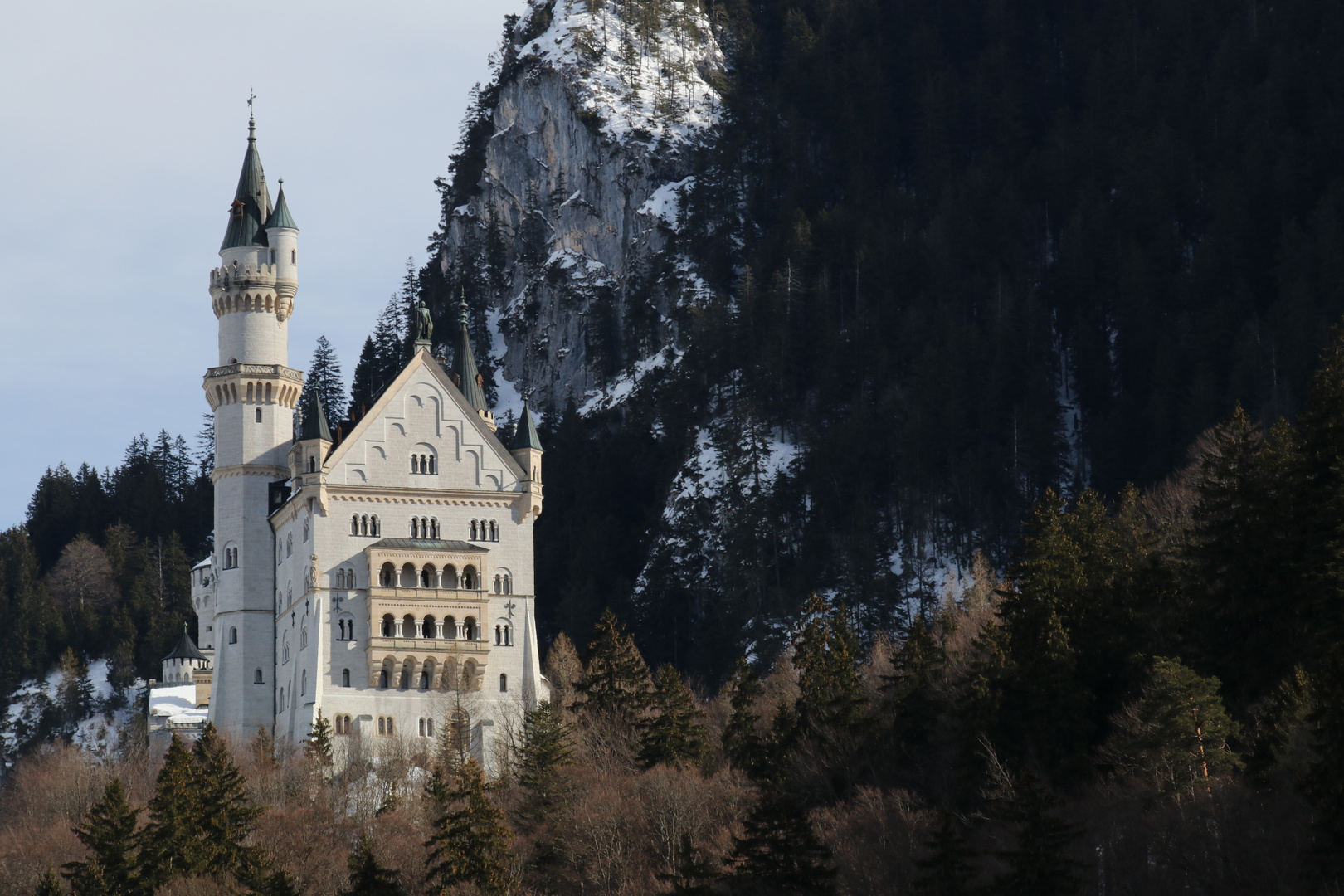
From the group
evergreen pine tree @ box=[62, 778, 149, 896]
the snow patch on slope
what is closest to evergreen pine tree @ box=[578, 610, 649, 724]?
evergreen pine tree @ box=[62, 778, 149, 896]

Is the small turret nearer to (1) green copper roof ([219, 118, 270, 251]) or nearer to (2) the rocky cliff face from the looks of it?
(1) green copper roof ([219, 118, 270, 251])

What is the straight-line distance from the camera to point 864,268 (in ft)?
514

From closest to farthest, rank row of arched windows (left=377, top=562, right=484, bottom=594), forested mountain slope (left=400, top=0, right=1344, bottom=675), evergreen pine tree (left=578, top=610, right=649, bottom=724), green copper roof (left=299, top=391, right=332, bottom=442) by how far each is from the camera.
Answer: evergreen pine tree (left=578, top=610, right=649, bottom=724)
row of arched windows (left=377, top=562, right=484, bottom=594)
green copper roof (left=299, top=391, right=332, bottom=442)
forested mountain slope (left=400, top=0, right=1344, bottom=675)

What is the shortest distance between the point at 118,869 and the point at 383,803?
1480 cm

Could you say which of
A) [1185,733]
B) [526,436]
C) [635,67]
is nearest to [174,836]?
[1185,733]

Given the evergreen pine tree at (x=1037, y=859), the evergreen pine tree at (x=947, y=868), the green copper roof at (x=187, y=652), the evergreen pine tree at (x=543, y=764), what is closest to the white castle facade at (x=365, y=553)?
the evergreen pine tree at (x=543, y=764)

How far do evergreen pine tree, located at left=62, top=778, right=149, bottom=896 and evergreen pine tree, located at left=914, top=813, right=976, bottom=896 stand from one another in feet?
93.9

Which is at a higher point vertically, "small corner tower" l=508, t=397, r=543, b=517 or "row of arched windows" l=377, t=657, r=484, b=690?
"small corner tower" l=508, t=397, r=543, b=517

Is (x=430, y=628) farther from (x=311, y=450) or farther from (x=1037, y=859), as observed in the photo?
(x=1037, y=859)

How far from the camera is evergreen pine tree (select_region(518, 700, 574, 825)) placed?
78000 mm

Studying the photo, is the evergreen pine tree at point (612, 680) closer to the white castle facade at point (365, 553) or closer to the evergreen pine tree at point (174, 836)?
the white castle facade at point (365, 553)

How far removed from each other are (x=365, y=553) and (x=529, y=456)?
10235 millimetres

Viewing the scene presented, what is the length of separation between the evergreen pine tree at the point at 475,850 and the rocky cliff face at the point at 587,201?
9071 centimetres

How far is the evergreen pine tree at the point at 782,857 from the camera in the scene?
6334 cm
